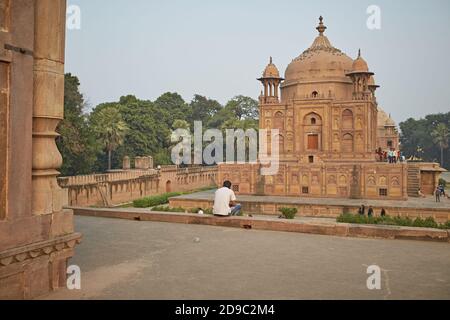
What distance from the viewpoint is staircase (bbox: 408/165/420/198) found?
1423 inches

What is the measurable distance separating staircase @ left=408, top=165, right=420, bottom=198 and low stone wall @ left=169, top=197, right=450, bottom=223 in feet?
30.0

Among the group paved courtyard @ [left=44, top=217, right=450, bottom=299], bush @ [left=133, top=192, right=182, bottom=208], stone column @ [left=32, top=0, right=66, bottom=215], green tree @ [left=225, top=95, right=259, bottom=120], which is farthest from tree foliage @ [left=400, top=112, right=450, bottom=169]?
stone column @ [left=32, top=0, right=66, bottom=215]

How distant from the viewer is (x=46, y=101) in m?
4.89

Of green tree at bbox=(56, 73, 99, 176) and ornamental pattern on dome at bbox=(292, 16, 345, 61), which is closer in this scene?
green tree at bbox=(56, 73, 99, 176)

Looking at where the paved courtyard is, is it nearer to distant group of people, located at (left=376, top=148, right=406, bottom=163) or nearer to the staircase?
distant group of people, located at (left=376, top=148, right=406, bottom=163)

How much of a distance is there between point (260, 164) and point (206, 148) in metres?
26.7

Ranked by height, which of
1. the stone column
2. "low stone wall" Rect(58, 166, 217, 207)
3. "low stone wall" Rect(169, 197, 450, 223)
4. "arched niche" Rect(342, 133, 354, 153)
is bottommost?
"low stone wall" Rect(169, 197, 450, 223)

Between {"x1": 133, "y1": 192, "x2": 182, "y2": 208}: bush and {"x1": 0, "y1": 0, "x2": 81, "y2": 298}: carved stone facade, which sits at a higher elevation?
{"x1": 0, "y1": 0, "x2": 81, "y2": 298}: carved stone facade

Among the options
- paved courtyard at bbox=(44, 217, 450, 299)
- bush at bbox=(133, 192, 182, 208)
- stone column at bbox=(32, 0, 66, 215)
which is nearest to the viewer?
paved courtyard at bbox=(44, 217, 450, 299)

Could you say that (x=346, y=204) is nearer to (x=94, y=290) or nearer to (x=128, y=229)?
(x=128, y=229)

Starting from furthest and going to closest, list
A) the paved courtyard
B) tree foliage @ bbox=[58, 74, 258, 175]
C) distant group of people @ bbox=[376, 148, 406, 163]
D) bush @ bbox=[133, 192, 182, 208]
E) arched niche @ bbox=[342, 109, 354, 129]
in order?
arched niche @ bbox=[342, 109, 354, 129] → distant group of people @ bbox=[376, 148, 406, 163] → tree foliage @ bbox=[58, 74, 258, 175] → bush @ bbox=[133, 192, 182, 208] → the paved courtyard

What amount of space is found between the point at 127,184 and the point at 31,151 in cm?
3789

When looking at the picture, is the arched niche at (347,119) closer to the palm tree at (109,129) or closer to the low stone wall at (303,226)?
the palm tree at (109,129)

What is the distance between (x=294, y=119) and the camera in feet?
133
